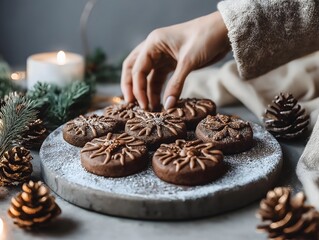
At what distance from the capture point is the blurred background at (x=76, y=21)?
2.23m

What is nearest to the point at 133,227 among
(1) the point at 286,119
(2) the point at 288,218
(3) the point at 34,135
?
(2) the point at 288,218

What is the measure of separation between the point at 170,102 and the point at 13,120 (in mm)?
351

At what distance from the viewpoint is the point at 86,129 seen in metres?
1.06

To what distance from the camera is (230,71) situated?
1.41 meters

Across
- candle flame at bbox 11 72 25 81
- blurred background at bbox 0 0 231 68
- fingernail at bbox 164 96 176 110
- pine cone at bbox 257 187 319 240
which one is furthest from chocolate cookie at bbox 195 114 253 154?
blurred background at bbox 0 0 231 68

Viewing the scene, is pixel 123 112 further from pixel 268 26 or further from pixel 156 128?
pixel 268 26

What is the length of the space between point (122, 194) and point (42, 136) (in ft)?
1.06

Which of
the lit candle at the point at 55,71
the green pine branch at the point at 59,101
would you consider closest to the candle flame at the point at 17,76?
the lit candle at the point at 55,71

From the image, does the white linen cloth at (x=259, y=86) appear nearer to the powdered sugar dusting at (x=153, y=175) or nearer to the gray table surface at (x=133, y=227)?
the powdered sugar dusting at (x=153, y=175)

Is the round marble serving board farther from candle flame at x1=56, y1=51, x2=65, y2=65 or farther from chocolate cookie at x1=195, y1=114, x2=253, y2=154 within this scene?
candle flame at x1=56, y1=51, x2=65, y2=65

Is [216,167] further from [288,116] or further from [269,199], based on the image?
[288,116]

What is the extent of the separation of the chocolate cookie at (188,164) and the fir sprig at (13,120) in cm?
27

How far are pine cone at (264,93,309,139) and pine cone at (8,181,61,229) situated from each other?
1.83 feet

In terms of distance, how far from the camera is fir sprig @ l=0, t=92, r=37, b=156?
98cm
